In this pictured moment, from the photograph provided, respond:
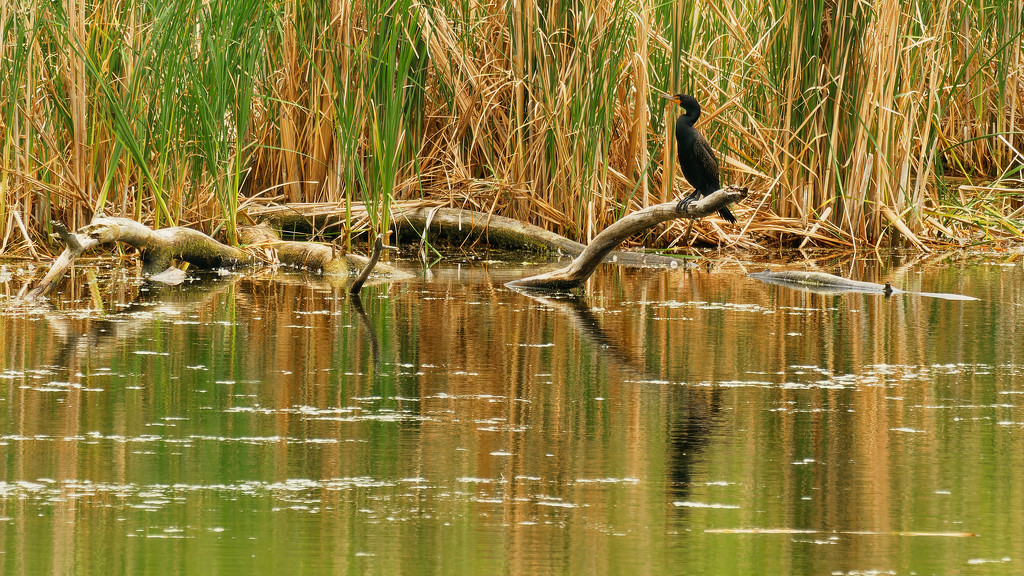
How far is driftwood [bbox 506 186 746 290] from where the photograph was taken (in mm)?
7569

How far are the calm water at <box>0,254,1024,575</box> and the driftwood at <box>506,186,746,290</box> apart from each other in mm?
488

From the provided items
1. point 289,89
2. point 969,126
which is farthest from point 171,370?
point 969,126

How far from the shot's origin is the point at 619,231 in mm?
8117

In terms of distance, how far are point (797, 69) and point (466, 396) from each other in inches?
246

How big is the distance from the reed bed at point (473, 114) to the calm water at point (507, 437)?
58.5 inches

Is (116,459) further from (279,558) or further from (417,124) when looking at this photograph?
(417,124)

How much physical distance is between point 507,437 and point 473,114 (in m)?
6.26

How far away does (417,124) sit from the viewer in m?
10.5

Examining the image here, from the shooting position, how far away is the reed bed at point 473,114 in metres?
8.82

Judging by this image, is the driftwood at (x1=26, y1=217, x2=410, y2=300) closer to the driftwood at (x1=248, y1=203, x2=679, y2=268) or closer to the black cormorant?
the driftwood at (x1=248, y1=203, x2=679, y2=268)

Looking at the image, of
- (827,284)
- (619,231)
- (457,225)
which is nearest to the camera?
(619,231)

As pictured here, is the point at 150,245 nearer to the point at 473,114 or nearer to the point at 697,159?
the point at 473,114

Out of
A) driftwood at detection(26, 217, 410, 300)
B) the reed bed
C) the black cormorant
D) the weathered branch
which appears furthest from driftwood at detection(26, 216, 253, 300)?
the black cormorant

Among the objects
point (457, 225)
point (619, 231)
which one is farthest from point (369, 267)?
point (457, 225)
